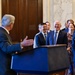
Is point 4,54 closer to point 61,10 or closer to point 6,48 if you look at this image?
point 6,48

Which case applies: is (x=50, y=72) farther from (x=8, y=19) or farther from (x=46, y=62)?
(x=8, y=19)

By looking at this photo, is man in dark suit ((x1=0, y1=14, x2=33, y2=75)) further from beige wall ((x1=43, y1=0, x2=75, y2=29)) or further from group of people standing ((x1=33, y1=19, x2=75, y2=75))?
beige wall ((x1=43, y1=0, x2=75, y2=29))

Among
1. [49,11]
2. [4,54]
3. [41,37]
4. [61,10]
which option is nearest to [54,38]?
[41,37]

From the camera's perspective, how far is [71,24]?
613 cm

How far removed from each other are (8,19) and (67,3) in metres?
5.98

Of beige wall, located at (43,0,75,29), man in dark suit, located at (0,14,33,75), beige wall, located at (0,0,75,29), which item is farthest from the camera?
beige wall, located at (0,0,75,29)

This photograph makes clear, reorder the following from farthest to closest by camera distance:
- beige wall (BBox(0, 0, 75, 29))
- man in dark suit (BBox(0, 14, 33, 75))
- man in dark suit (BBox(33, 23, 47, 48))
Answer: beige wall (BBox(0, 0, 75, 29))
man in dark suit (BBox(33, 23, 47, 48))
man in dark suit (BBox(0, 14, 33, 75))

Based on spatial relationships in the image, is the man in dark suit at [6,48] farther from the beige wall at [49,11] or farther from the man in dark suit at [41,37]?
the beige wall at [49,11]

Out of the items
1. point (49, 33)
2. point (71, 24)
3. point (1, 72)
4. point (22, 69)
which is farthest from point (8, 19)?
point (71, 24)

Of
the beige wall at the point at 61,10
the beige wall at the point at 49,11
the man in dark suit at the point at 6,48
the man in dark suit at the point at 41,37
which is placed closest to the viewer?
the man in dark suit at the point at 6,48

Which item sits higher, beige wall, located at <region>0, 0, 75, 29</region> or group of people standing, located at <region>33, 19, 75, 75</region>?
beige wall, located at <region>0, 0, 75, 29</region>

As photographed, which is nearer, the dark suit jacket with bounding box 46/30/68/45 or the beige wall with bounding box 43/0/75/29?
the dark suit jacket with bounding box 46/30/68/45

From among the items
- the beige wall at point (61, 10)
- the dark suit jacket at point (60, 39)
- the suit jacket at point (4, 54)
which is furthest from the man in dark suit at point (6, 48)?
the beige wall at point (61, 10)

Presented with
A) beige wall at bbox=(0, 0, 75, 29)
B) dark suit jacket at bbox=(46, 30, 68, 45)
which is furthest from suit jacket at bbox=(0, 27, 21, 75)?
beige wall at bbox=(0, 0, 75, 29)
